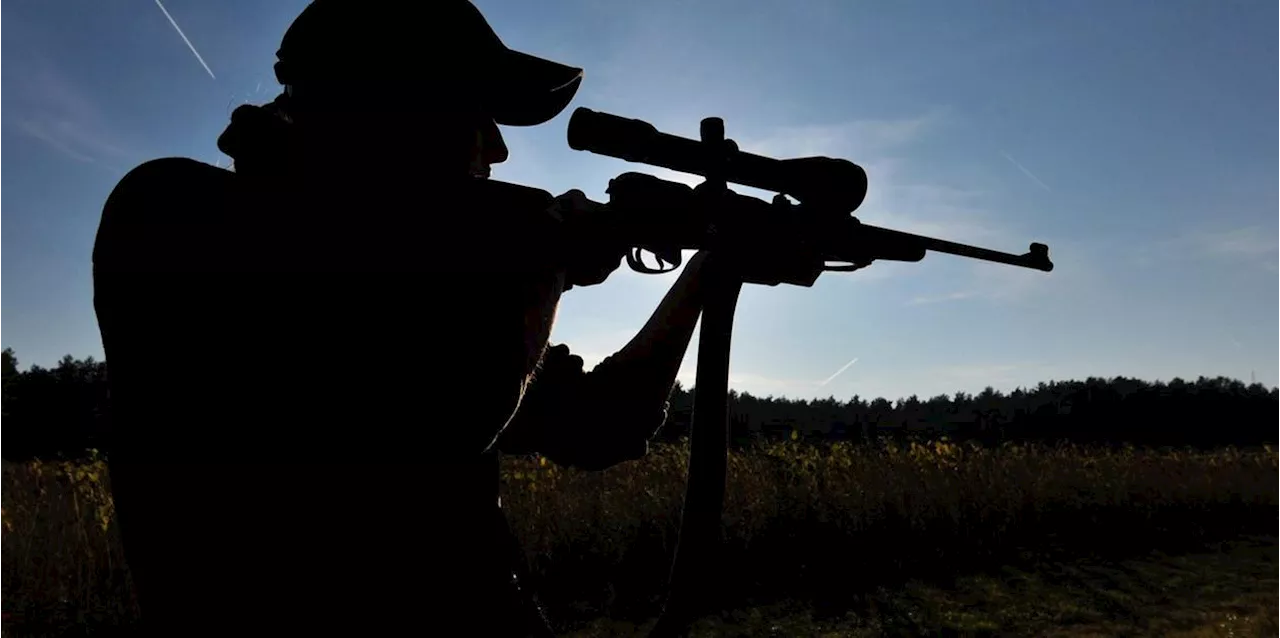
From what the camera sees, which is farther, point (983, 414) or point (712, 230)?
point (983, 414)

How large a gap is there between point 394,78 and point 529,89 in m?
0.33

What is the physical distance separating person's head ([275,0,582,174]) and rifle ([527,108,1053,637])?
23.0 inches

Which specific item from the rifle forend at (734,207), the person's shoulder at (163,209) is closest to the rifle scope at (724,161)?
the rifle forend at (734,207)

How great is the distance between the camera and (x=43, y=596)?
6207mm

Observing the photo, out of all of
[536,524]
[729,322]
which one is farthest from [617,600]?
[729,322]

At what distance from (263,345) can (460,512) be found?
436 millimetres

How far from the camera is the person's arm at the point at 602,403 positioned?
7.22 feet

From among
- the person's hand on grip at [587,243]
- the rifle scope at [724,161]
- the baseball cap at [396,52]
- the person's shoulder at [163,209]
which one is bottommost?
the person's shoulder at [163,209]

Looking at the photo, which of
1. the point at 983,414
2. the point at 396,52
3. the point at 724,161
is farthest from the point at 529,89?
→ the point at 983,414

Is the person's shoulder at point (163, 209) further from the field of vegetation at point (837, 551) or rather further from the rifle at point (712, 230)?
the field of vegetation at point (837, 551)

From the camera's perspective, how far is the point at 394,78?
5.15 feet

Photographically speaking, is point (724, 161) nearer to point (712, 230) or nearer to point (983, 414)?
point (712, 230)

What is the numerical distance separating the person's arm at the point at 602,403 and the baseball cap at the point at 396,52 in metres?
0.82

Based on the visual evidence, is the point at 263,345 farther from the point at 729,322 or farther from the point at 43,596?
the point at 43,596
